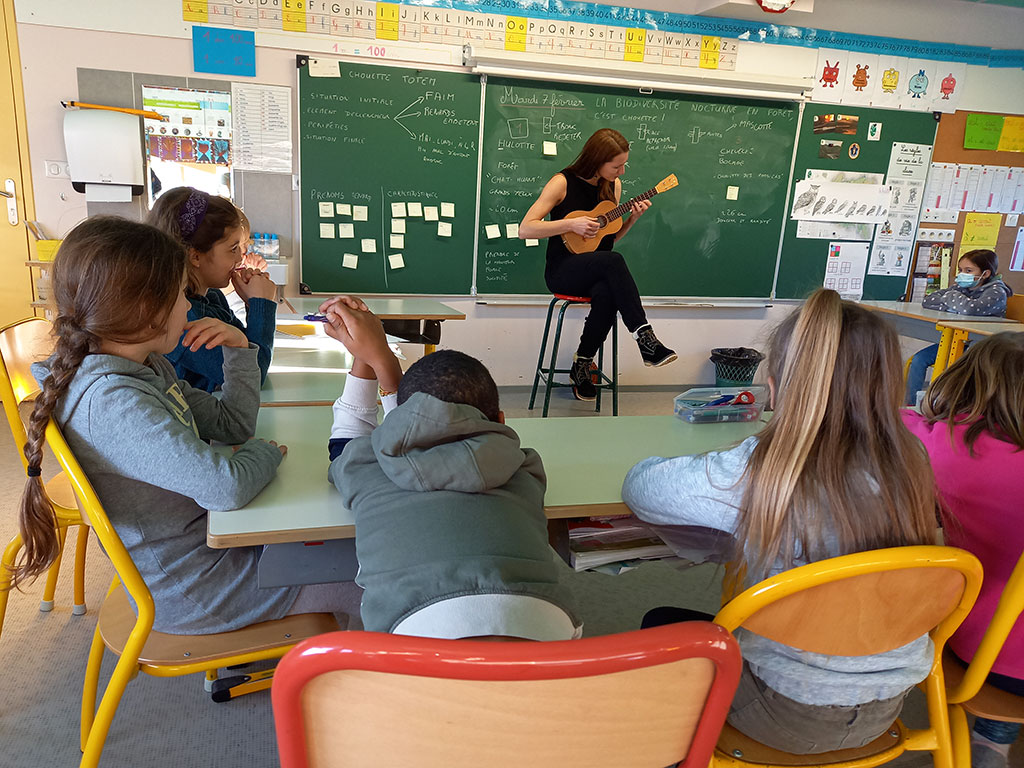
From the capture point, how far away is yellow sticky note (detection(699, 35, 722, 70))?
15.2 feet

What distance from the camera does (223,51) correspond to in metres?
3.98

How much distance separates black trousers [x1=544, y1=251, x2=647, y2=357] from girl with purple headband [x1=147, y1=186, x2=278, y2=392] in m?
2.08

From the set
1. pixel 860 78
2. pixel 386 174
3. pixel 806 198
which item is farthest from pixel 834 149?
pixel 386 174

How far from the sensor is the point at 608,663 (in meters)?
0.60

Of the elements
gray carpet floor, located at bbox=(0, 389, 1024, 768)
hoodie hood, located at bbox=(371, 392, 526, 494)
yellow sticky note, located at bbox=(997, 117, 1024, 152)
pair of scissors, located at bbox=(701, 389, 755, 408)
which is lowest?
gray carpet floor, located at bbox=(0, 389, 1024, 768)

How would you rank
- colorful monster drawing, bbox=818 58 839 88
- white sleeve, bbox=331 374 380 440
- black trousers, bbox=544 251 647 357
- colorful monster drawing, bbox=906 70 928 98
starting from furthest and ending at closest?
colorful monster drawing, bbox=906 70 928 98
colorful monster drawing, bbox=818 58 839 88
black trousers, bbox=544 251 647 357
white sleeve, bbox=331 374 380 440

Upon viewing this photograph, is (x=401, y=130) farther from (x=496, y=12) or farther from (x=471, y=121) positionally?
(x=496, y=12)

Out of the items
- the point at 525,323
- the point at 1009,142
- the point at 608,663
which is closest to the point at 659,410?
the point at 525,323

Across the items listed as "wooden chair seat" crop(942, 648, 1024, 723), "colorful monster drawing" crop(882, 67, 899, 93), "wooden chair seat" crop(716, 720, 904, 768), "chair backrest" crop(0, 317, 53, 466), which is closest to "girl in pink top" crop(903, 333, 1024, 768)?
"wooden chair seat" crop(942, 648, 1024, 723)

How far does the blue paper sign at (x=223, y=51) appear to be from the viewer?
395cm

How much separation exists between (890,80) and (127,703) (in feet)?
18.3

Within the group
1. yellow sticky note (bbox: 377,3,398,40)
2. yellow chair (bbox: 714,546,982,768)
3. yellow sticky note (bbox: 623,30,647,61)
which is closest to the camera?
yellow chair (bbox: 714,546,982,768)

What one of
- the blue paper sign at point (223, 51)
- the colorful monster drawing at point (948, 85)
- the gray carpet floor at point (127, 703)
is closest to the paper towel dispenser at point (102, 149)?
the blue paper sign at point (223, 51)

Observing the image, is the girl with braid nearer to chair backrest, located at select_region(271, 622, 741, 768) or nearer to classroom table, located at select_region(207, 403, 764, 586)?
classroom table, located at select_region(207, 403, 764, 586)
